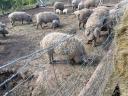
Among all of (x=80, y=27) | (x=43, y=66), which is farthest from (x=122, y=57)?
(x=80, y=27)

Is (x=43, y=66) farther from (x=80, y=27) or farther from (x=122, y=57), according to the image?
(x=122, y=57)

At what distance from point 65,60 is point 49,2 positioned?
12.4m

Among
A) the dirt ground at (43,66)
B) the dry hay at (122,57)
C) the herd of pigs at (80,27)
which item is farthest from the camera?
the herd of pigs at (80,27)

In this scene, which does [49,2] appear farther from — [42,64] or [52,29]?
[42,64]

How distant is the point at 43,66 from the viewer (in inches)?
378

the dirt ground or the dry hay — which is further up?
the dry hay

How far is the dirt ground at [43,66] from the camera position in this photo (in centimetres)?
772

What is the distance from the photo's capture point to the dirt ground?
25.3ft

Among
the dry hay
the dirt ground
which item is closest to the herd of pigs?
the dirt ground

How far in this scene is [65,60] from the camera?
32.6ft

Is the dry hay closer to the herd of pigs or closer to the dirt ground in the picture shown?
the dirt ground

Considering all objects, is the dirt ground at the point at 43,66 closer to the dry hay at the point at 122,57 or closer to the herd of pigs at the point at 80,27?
the herd of pigs at the point at 80,27

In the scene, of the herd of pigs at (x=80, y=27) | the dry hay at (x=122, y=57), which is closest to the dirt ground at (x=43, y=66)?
the herd of pigs at (x=80, y=27)

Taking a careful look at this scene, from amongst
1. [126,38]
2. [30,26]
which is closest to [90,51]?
[30,26]
